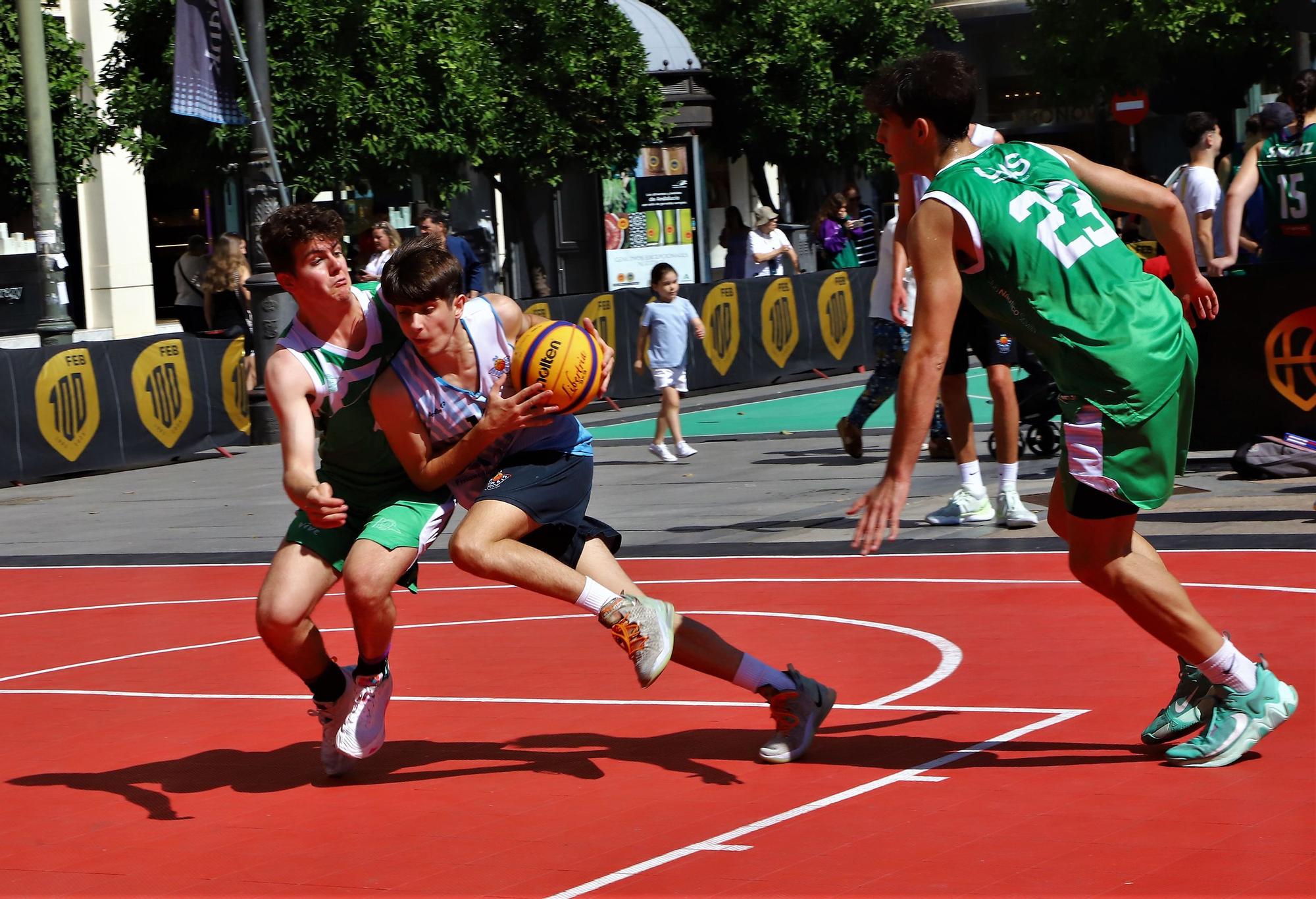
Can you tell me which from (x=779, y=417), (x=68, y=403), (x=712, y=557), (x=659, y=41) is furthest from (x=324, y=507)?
(x=659, y=41)

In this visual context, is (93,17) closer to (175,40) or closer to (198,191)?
(198,191)

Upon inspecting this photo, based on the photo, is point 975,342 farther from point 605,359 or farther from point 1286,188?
point 605,359

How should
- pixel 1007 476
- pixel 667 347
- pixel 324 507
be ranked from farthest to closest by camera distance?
pixel 667 347, pixel 1007 476, pixel 324 507

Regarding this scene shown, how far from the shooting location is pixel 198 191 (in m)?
35.5

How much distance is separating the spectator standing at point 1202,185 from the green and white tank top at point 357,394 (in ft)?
25.0

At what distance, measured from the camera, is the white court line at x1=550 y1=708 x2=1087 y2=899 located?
517 centimetres

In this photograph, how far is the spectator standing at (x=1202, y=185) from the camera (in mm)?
13000

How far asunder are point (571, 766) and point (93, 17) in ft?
89.6

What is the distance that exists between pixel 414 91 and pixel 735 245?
17.8 feet

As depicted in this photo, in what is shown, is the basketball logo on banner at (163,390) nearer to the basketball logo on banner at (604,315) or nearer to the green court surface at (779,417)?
the green court surface at (779,417)

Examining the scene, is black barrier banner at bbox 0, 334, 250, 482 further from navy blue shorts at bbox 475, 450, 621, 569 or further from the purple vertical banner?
navy blue shorts at bbox 475, 450, 621, 569

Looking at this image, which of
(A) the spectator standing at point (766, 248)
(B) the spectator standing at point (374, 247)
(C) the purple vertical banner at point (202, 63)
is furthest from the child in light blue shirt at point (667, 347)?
(A) the spectator standing at point (766, 248)

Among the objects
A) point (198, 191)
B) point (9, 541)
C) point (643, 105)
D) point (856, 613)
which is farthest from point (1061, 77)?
point (856, 613)

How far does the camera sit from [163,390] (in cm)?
1769
